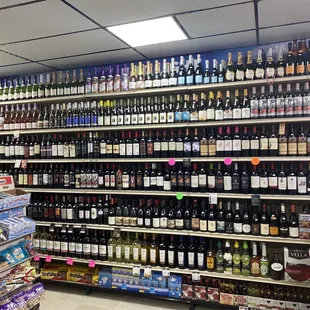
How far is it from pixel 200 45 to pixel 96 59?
132 cm

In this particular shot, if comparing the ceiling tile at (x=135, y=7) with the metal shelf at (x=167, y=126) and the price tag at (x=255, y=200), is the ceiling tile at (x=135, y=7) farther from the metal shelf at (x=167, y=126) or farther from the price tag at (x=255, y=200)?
the price tag at (x=255, y=200)

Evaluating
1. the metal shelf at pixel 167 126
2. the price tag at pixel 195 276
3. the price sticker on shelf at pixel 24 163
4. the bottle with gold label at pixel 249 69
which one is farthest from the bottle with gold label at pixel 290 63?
the price sticker on shelf at pixel 24 163

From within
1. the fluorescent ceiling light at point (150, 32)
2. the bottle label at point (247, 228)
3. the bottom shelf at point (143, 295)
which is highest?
the fluorescent ceiling light at point (150, 32)

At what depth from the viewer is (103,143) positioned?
11.7 ft

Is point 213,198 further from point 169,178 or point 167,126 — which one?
point 167,126

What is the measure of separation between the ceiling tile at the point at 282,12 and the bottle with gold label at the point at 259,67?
40 cm

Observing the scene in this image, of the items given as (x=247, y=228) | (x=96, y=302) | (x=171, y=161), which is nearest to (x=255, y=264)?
(x=247, y=228)

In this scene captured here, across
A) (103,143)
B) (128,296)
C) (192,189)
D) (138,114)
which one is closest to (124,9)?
(138,114)

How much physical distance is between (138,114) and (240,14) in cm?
151

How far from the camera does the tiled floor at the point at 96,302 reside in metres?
3.23

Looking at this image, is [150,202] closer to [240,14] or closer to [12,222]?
[12,222]

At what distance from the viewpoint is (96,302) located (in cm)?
336

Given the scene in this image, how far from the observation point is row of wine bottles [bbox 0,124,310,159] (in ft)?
9.71

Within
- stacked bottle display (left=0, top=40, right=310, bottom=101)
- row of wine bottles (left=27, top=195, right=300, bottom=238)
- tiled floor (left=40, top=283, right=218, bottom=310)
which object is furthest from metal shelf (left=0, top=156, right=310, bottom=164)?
tiled floor (left=40, top=283, right=218, bottom=310)
